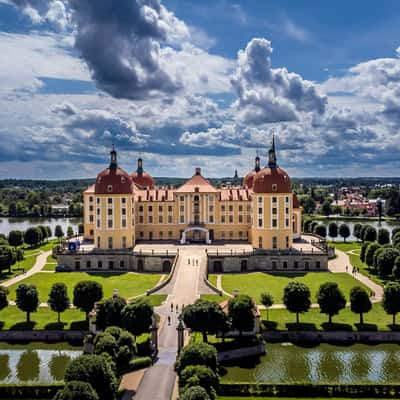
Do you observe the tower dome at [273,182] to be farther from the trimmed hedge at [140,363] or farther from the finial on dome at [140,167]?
the trimmed hedge at [140,363]

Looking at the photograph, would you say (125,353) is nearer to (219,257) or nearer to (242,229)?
(219,257)

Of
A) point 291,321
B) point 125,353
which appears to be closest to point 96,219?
point 291,321

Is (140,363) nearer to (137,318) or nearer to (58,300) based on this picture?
(137,318)

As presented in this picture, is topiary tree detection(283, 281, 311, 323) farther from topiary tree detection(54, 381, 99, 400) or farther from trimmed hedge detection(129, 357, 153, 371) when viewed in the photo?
topiary tree detection(54, 381, 99, 400)

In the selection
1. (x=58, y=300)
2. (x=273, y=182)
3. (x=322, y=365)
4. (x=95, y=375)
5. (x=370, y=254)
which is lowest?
(x=322, y=365)

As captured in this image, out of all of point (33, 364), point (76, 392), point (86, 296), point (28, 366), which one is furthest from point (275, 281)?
point (76, 392)

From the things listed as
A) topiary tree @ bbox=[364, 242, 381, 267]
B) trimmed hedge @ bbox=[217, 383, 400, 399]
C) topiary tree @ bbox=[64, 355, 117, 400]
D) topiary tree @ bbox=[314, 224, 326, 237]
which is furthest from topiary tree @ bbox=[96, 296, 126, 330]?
topiary tree @ bbox=[314, 224, 326, 237]

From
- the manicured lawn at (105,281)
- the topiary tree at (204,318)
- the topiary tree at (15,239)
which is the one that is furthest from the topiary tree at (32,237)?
the topiary tree at (204,318)
